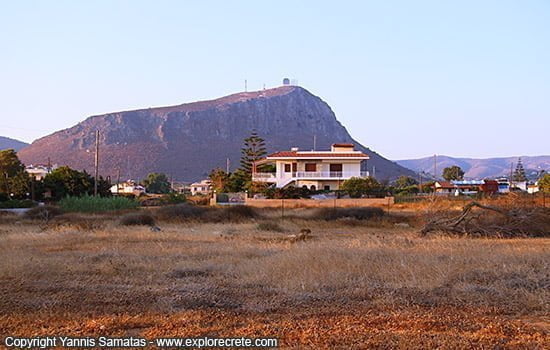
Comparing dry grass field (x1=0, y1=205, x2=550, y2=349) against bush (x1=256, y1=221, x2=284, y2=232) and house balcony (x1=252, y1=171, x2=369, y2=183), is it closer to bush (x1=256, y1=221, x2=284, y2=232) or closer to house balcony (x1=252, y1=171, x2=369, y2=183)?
bush (x1=256, y1=221, x2=284, y2=232)

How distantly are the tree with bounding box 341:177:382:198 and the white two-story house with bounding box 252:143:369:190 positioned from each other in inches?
387

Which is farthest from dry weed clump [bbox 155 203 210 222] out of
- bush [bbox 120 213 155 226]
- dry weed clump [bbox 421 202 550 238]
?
dry weed clump [bbox 421 202 550 238]

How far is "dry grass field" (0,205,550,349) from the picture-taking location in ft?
23.7

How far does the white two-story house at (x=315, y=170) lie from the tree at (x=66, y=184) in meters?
18.1

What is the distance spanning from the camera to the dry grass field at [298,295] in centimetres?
723

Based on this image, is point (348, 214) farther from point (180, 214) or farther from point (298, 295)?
point (298, 295)

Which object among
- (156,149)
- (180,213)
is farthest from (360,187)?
(156,149)

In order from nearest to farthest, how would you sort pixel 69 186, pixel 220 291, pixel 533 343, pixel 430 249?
pixel 533 343 < pixel 220 291 < pixel 430 249 < pixel 69 186

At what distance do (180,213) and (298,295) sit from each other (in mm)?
24794

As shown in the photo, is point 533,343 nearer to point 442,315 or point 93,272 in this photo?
point 442,315

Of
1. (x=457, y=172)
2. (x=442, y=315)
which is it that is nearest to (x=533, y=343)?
(x=442, y=315)

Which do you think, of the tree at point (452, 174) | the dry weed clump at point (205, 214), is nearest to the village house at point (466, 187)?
the tree at point (452, 174)

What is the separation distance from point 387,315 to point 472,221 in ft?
48.5

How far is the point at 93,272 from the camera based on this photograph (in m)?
12.1
